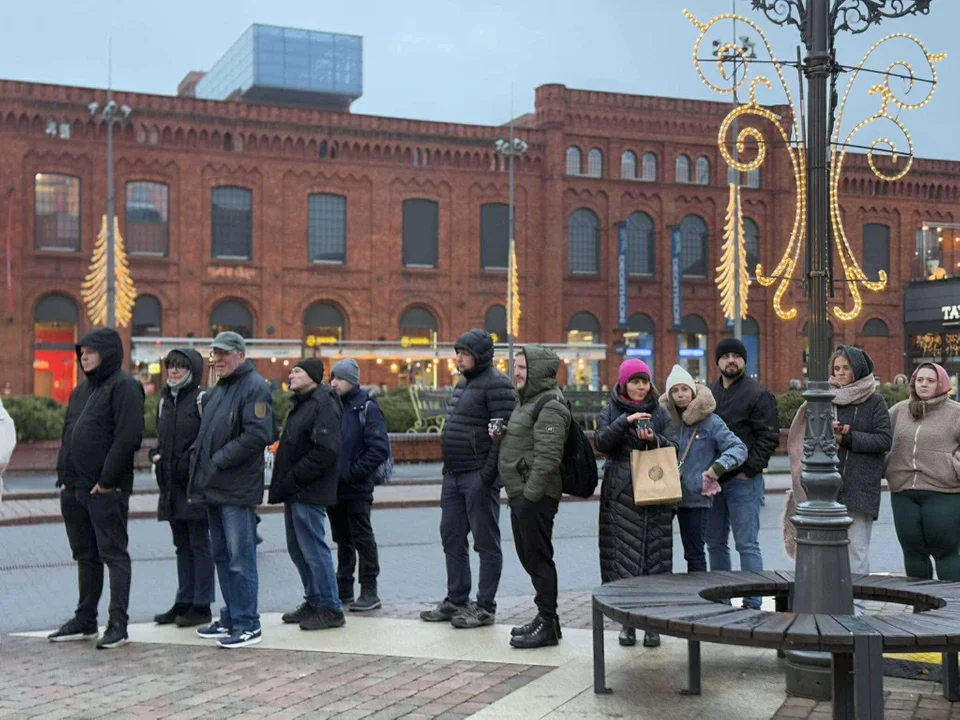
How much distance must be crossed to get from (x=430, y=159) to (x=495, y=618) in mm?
39258

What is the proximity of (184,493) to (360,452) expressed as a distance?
1.47 metres

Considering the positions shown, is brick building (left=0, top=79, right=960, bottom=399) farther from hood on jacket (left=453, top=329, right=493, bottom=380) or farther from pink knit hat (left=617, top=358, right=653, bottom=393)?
pink knit hat (left=617, top=358, right=653, bottom=393)

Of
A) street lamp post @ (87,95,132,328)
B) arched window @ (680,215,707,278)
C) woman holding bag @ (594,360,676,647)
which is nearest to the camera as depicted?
woman holding bag @ (594,360,676,647)

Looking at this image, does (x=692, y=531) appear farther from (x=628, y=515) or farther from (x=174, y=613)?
(x=174, y=613)

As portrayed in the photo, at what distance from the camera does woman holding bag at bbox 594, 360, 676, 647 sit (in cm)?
745

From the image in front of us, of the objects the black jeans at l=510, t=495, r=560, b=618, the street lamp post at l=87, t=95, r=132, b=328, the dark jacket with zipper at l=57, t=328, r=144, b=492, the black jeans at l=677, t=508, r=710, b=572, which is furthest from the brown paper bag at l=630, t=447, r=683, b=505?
the street lamp post at l=87, t=95, r=132, b=328

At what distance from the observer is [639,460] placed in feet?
24.2

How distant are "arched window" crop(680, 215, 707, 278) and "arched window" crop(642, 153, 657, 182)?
7.94 feet

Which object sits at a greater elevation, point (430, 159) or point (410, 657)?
point (430, 159)

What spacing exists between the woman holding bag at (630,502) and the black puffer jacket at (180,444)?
3031 millimetres

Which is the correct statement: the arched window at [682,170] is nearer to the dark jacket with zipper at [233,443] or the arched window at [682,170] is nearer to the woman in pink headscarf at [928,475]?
the woman in pink headscarf at [928,475]

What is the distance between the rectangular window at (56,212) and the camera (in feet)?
136

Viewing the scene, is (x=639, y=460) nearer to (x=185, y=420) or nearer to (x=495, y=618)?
(x=495, y=618)

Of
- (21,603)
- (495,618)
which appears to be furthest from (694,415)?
(21,603)
